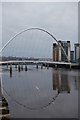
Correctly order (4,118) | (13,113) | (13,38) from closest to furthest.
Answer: (4,118) → (13,113) → (13,38)

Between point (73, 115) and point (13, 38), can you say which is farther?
point (13, 38)

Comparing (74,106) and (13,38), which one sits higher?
(13,38)

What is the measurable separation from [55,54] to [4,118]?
95.0 m

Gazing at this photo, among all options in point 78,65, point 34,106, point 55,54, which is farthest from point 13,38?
point 55,54

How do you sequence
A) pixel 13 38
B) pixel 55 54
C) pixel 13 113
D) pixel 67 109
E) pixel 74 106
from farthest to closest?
pixel 55 54 → pixel 13 38 → pixel 74 106 → pixel 67 109 → pixel 13 113

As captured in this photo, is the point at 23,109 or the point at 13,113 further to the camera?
the point at 23,109

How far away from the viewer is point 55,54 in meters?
100

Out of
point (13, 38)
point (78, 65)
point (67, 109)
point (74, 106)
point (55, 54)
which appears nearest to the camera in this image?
point (67, 109)

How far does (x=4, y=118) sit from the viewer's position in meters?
6.24

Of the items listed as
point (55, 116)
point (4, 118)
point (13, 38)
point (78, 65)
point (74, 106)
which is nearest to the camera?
point (4, 118)

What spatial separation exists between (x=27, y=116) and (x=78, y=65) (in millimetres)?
55424

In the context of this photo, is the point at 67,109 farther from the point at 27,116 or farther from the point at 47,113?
the point at 27,116

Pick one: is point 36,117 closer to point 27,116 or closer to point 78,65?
point 27,116

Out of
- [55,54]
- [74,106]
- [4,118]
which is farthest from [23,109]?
[55,54]
